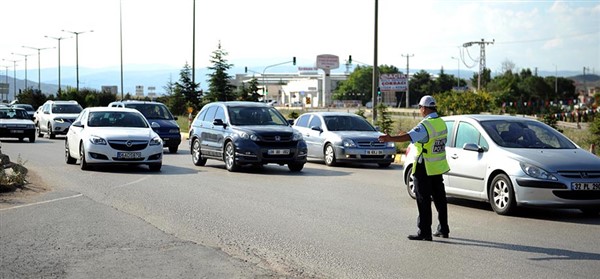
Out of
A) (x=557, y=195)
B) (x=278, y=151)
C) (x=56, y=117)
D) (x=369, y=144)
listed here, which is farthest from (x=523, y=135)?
(x=56, y=117)

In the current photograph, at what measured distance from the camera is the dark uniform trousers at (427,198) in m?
10.2

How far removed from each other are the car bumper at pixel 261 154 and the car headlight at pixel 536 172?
870cm

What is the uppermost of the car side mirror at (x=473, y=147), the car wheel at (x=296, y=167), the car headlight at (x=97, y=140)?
the car side mirror at (x=473, y=147)

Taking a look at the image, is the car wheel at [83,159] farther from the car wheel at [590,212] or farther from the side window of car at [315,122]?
the car wheel at [590,212]

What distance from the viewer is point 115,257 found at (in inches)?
353

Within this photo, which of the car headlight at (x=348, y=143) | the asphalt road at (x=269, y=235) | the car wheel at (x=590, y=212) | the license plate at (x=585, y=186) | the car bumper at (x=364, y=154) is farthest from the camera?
the car headlight at (x=348, y=143)

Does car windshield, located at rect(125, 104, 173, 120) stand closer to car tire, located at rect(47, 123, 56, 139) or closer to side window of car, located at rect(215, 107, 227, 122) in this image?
side window of car, located at rect(215, 107, 227, 122)

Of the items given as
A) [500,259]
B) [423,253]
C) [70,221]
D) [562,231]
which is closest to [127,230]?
[70,221]

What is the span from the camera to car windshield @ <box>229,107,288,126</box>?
69.8 feet

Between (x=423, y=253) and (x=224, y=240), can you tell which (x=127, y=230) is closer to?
(x=224, y=240)

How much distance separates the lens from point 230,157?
20.5m

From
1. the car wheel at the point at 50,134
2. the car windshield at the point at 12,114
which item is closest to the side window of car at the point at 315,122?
the car windshield at the point at 12,114

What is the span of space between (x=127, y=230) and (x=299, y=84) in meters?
153

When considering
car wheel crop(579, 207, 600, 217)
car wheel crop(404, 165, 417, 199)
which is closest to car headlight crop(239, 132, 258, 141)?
car wheel crop(404, 165, 417, 199)
